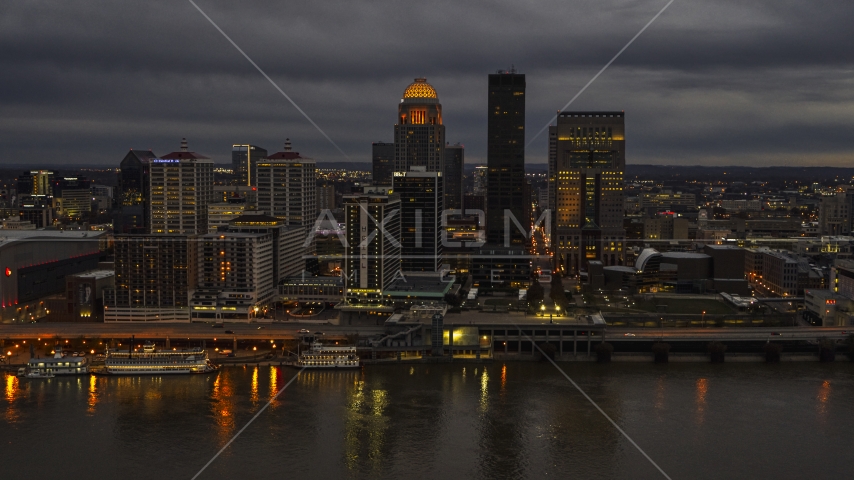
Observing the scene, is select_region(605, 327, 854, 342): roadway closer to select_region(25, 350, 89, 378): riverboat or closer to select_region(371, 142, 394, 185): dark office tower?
select_region(25, 350, 89, 378): riverboat

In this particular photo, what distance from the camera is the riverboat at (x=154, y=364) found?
1702cm

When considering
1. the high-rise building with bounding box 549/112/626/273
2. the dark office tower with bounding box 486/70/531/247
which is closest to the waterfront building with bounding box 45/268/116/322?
the dark office tower with bounding box 486/70/531/247

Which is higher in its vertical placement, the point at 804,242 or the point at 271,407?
the point at 804,242

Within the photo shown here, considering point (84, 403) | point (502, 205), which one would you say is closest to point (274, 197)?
point (502, 205)

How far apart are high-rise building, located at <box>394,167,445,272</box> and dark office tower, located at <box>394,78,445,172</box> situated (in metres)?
8.62

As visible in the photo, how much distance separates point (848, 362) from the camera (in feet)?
59.0

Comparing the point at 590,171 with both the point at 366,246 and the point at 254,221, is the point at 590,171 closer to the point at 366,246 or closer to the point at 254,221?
the point at 366,246

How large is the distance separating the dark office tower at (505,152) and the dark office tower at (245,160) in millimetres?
19249

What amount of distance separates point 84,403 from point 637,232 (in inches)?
1086

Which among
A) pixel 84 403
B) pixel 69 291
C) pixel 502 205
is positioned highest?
pixel 502 205

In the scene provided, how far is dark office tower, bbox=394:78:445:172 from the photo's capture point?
35.8 m

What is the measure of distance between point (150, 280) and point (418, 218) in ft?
25.6

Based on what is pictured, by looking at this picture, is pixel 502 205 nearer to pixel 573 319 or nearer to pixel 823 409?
pixel 573 319

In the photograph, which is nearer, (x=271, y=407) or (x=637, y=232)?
(x=271, y=407)
